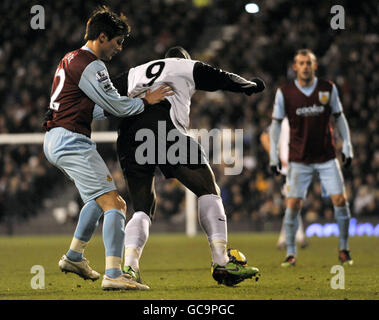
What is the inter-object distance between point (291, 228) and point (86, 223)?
298cm

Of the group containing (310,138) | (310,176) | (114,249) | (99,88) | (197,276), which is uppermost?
(99,88)

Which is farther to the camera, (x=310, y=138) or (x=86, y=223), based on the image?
(x=310, y=138)

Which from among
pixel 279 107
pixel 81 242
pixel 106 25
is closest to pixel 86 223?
pixel 81 242

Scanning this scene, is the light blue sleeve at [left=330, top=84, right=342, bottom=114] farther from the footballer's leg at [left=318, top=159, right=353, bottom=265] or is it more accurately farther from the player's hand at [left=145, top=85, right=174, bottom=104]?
the player's hand at [left=145, top=85, right=174, bottom=104]

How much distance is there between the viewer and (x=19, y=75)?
1992 cm

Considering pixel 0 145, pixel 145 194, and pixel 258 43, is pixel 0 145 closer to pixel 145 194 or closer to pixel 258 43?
pixel 258 43

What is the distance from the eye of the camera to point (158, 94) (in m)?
5.93

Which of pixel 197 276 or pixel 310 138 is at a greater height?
pixel 310 138

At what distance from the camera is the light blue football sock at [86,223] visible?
6.05 meters

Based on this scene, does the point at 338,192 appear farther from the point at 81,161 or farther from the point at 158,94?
the point at 81,161
